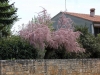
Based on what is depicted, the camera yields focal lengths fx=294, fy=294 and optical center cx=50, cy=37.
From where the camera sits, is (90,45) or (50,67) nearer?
(50,67)

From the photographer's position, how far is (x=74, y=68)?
1361 cm

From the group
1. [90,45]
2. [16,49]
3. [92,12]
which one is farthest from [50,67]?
[92,12]

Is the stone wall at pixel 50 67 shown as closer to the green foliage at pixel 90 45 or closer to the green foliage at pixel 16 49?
the green foliage at pixel 16 49

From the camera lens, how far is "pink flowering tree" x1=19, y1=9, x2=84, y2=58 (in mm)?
16141

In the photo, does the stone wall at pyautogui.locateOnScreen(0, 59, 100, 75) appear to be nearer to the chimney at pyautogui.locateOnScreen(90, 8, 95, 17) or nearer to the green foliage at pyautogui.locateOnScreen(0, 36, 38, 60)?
the green foliage at pyautogui.locateOnScreen(0, 36, 38, 60)

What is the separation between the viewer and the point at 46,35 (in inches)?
635

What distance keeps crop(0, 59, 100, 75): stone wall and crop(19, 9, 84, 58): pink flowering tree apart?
9.06ft

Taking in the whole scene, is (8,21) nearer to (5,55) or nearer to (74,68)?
(5,55)

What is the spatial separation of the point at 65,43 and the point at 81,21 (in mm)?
18177

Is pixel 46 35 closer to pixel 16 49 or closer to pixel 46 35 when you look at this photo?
pixel 46 35

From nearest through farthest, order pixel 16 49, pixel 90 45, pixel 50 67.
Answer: pixel 50 67, pixel 16 49, pixel 90 45

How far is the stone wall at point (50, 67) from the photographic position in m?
11.2

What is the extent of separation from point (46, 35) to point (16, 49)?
5.92ft

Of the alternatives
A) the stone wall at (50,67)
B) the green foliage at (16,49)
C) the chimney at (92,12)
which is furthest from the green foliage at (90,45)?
the chimney at (92,12)
